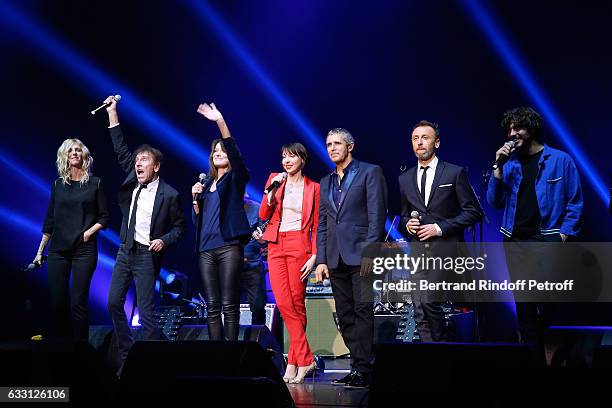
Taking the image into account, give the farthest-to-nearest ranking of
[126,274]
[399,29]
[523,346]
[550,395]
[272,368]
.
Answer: [399,29]
[126,274]
[272,368]
[523,346]
[550,395]

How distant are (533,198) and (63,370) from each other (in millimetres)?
2836

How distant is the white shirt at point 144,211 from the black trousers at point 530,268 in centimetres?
252

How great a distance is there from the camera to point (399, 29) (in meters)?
7.09

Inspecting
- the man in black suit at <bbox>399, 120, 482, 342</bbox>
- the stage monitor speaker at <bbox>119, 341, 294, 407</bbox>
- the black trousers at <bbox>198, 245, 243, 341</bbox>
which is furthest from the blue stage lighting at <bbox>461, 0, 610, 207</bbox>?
the stage monitor speaker at <bbox>119, 341, 294, 407</bbox>

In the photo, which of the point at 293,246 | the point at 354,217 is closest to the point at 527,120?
the point at 354,217

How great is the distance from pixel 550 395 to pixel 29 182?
6.40 metres

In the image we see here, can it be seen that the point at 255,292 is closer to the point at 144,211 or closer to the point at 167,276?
the point at 167,276

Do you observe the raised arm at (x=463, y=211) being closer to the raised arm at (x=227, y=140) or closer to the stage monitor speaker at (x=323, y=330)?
the raised arm at (x=227, y=140)

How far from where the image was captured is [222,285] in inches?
192

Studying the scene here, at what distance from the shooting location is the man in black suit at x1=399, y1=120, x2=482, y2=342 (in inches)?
172

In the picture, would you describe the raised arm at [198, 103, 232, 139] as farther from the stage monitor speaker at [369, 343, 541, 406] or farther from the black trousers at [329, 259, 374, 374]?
the stage monitor speaker at [369, 343, 541, 406]

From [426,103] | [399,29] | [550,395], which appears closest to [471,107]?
[426,103]

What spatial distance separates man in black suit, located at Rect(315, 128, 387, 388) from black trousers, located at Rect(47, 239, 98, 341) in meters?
1.77

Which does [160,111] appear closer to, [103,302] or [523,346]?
[103,302]
